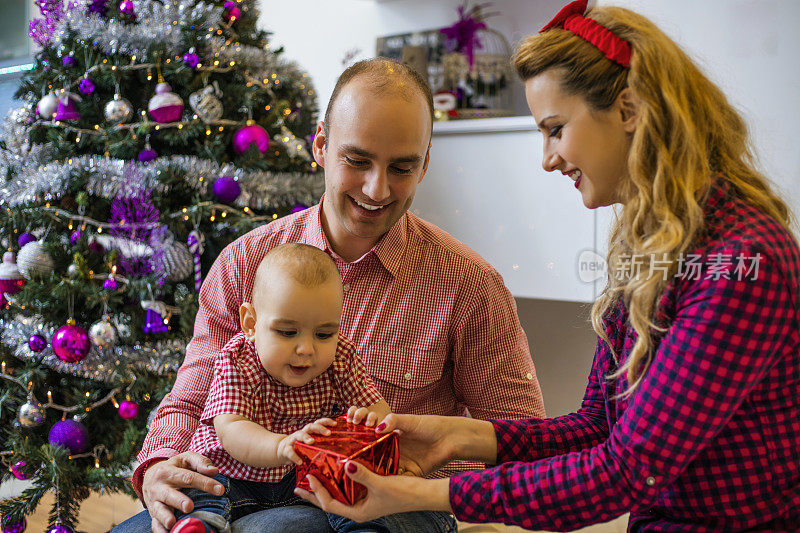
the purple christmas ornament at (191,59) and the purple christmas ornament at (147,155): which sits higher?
the purple christmas ornament at (191,59)

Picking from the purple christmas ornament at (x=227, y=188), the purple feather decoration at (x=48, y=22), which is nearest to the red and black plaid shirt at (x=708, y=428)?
the purple christmas ornament at (x=227, y=188)

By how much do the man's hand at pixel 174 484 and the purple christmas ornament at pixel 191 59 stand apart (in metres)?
1.30

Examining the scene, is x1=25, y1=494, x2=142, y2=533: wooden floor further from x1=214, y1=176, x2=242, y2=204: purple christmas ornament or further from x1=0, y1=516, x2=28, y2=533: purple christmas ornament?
x1=214, y1=176, x2=242, y2=204: purple christmas ornament

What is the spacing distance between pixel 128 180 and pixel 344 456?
143cm

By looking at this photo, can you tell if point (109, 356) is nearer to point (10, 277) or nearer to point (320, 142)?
point (10, 277)

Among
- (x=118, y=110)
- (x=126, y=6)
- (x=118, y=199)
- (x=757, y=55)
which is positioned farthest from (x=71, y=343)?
(x=757, y=55)

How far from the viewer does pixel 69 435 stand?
2.24 m

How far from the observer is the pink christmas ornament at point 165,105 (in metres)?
2.15

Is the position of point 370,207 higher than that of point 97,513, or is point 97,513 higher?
point 370,207

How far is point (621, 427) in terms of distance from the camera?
3.31 ft

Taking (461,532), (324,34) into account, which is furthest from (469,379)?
(324,34)

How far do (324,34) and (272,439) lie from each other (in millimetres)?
2554

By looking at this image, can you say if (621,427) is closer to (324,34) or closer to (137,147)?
(137,147)

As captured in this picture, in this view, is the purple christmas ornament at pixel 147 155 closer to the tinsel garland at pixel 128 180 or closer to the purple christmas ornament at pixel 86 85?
the tinsel garland at pixel 128 180
